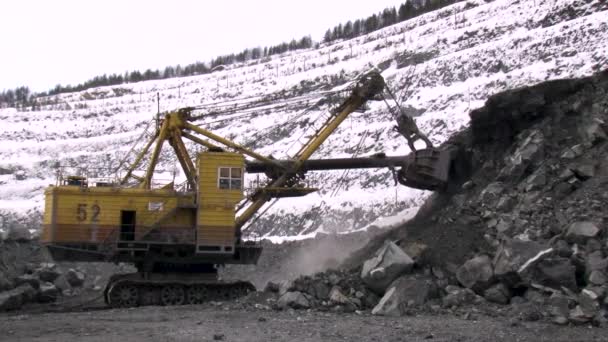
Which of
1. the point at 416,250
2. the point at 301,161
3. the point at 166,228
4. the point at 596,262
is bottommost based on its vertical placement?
the point at 596,262

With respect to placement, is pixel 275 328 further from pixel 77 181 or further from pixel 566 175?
pixel 77 181

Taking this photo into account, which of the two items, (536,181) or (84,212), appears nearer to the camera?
(536,181)

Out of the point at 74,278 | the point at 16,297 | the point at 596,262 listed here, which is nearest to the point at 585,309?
the point at 596,262

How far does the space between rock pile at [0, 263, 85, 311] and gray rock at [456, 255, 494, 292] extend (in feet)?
44.1

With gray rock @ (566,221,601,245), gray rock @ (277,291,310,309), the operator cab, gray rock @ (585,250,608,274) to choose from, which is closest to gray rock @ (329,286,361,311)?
gray rock @ (277,291,310,309)

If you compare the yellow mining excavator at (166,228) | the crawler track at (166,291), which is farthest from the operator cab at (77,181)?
the crawler track at (166,291)

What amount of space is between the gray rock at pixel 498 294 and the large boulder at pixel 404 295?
1.30 metres

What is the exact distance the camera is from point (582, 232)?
14336 millimetres

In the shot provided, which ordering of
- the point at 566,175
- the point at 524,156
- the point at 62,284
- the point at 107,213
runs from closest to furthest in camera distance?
the point at 566,175 → the point at 524,156 → the point at 107,213 → the point at 62,284

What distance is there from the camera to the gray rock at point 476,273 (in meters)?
14.6

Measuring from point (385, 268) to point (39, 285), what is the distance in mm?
13567

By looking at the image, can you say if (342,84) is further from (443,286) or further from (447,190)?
(443,286)

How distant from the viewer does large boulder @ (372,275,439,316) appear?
14.5 m

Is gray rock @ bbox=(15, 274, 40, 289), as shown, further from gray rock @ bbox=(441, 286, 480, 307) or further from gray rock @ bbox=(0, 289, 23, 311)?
gray rock @ bbox=(441, 286, 480, 307)
